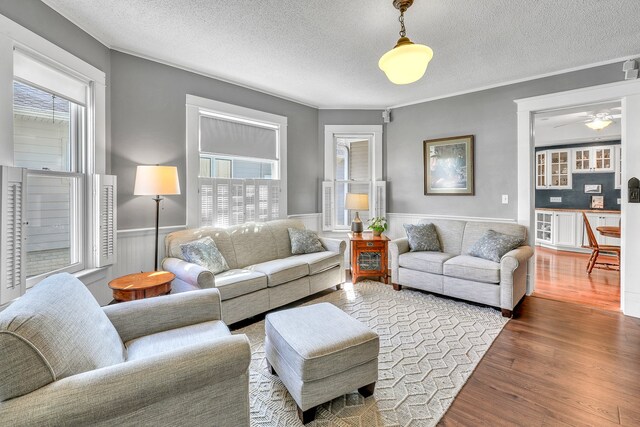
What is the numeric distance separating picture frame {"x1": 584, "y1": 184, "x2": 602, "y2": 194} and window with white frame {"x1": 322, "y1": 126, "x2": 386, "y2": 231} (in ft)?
16.1

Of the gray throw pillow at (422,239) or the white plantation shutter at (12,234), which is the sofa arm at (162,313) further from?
Result: the gray throw pillow at (422,239)

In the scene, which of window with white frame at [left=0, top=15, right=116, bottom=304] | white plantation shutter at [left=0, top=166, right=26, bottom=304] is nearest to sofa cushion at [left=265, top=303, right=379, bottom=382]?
white plantation shutter at [left=0, top=166, right=26, bottom=304]

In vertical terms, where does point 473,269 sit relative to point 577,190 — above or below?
below

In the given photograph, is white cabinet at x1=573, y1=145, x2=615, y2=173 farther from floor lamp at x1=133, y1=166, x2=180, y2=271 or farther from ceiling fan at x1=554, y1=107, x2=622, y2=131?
floor lamp at x1=133, y1=166, x2=180, y2=271

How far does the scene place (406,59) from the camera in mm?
2014

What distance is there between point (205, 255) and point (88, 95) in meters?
1.78

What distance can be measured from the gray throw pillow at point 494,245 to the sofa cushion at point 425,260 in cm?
36

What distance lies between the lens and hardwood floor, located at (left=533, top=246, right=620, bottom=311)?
360 centimetres

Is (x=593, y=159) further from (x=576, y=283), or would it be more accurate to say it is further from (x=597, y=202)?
(x=576, y=283)

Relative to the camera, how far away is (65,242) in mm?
2557

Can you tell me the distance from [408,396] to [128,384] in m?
1.62

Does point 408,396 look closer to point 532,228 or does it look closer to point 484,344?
point 484,344

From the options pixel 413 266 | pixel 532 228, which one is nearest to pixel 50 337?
pixel 413 266

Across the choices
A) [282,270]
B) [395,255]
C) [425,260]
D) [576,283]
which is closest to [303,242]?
[282,270]
